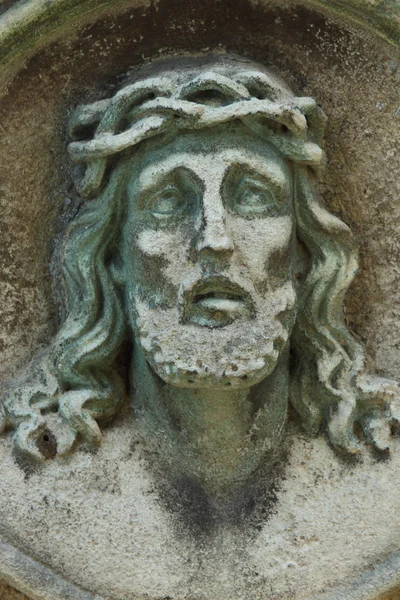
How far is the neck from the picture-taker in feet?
10.8

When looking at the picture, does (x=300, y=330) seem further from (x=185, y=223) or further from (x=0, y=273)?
(x=0, y=273)

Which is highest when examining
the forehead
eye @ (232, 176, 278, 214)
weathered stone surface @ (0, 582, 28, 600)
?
the forehead

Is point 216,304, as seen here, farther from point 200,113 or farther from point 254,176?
point 200,113

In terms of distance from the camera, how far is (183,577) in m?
3.22

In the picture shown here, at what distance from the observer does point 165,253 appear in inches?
126

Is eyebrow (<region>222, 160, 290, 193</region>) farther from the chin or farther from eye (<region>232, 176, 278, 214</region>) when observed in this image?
the chin

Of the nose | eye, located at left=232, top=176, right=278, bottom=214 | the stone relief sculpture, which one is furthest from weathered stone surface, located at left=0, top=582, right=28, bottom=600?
eye, located at left=232, top=176, right=278, bottom=214

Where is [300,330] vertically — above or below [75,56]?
below

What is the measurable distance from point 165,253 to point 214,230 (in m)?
0.14

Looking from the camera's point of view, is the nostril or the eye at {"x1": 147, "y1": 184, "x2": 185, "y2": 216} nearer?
the nostril

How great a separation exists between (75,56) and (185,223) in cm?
55

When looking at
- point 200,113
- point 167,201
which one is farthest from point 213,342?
point 200,113

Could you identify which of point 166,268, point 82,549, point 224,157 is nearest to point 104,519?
point 82,549

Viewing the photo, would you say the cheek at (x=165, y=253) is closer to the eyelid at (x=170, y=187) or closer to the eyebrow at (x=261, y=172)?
the eyelid at (x=170, y=187)
